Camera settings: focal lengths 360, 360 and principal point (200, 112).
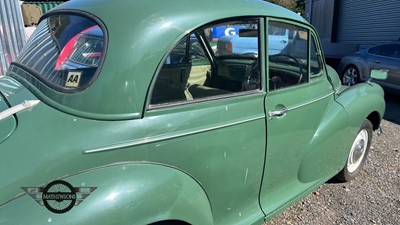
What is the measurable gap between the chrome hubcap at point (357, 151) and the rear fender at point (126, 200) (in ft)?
7.85

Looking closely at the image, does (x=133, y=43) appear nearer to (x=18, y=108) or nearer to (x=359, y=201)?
(x=18, y=108)

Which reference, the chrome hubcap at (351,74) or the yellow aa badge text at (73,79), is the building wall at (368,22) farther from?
the yellow aa badge text at (73,79)

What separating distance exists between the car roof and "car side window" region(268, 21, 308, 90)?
63 cm

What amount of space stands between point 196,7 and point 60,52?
84 centimetres

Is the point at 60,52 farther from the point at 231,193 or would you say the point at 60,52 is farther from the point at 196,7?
the point at 231,193

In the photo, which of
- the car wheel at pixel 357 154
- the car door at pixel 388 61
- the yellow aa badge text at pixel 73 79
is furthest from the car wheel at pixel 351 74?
the yellow aa badge text at pixel 73 79

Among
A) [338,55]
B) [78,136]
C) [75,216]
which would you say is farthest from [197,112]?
[338,55]

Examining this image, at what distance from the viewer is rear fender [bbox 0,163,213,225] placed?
1.48 m

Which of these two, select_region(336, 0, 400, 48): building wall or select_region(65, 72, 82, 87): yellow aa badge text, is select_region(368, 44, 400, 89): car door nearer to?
select_region(336, 0, 400, 48): building wall

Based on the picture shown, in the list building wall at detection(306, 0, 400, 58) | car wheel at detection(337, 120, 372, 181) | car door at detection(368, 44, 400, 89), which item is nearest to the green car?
car wheel at detection(337, 120, 372, 181)

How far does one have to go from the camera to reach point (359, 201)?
137 inches

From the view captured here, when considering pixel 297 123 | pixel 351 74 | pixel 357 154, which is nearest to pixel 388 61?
pixel 351 74

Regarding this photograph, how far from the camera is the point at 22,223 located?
1426mm

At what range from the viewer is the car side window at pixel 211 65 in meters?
2.02
